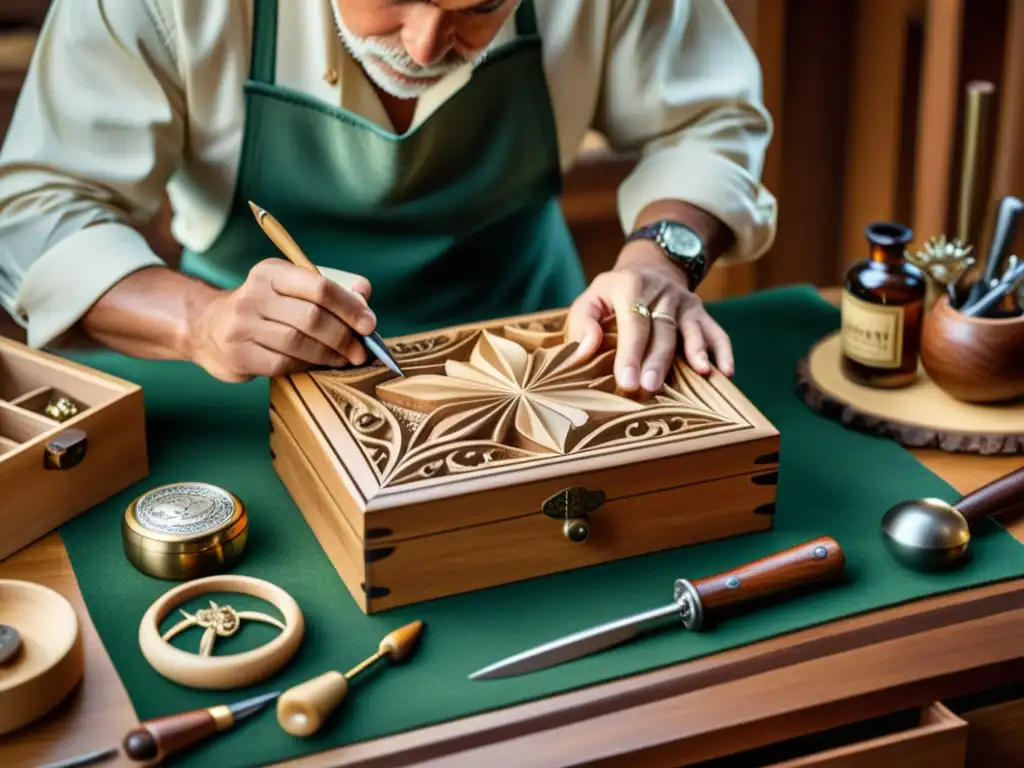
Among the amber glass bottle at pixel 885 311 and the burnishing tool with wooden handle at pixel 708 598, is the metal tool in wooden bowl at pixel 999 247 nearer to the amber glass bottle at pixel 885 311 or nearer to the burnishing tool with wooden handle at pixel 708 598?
the amber glass bottle at pixel 885 311

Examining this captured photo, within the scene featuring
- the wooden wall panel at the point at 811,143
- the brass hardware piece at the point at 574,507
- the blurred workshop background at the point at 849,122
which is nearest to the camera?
the brass hardware piece at the point at 574,507

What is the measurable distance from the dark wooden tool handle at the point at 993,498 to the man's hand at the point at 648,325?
0.33 metres

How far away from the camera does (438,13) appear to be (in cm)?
158

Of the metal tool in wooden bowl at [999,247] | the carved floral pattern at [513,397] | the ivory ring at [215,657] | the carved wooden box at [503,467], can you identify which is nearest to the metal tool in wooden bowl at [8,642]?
the ivory ring at [215,657]

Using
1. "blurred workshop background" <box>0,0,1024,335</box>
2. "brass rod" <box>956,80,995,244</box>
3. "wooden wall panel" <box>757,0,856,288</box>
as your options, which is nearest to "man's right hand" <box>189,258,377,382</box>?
"brass rod" <box>956,80,995,244</box>

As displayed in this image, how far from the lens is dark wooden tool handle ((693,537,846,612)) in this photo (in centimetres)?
135

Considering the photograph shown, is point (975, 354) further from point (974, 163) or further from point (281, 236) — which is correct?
point (281, 236)

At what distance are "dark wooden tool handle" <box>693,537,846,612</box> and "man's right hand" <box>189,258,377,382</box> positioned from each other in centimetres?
51

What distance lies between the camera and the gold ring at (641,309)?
1662mm

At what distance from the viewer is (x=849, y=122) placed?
320cm

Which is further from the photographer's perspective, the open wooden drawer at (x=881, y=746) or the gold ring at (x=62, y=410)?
the gold ring at (x=62, y=410)

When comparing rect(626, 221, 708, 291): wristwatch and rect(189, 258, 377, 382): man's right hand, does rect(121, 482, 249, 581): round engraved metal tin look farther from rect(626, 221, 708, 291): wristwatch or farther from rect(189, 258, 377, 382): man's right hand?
rect(626, 221, 708, 291): wristwatch

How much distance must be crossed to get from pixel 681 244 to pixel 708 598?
69cm

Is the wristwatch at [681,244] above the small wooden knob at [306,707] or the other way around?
above
